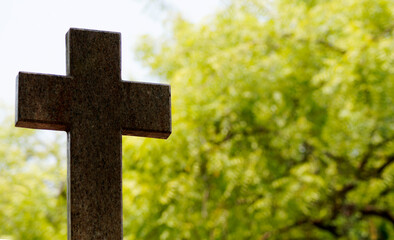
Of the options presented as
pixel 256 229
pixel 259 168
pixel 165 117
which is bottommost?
pixel 165 117

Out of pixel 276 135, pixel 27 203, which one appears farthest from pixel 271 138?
pixel 27 203

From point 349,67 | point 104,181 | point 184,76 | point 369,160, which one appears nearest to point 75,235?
point 104,181

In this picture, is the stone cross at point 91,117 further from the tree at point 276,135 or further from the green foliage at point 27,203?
the green foliage at point 27,203

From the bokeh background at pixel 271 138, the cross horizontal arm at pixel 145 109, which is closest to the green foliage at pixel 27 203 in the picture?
the bokeh background at pixel 271 138

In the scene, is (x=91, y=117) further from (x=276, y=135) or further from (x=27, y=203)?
(x=27, y=203)

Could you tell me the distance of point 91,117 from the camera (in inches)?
71.6

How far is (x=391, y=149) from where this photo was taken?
5992 mm

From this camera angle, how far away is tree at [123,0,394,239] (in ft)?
18.3

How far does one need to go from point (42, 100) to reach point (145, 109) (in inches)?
12.3

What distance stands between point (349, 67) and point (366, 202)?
1.55m

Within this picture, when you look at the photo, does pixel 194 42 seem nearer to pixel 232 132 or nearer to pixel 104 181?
pixel 232 132

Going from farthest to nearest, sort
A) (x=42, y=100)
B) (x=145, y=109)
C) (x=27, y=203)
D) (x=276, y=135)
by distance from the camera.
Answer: (x=27, y=203) < (x=276, y=135) < (x=145, y=109) < (x=42, y=100)

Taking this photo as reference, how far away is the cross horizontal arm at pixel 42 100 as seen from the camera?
70.1 inches

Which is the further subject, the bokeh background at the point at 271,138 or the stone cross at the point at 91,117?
the bokeh background at the point at 271,138
